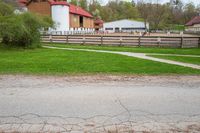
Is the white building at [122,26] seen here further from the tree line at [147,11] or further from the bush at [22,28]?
the bush at [22,28]

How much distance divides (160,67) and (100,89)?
5.63 m

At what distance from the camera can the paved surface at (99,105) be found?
5523mm

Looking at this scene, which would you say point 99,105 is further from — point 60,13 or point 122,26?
point 122,26

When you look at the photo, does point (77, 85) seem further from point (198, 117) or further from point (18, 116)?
point (198, 117)

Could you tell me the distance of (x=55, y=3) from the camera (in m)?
58.2

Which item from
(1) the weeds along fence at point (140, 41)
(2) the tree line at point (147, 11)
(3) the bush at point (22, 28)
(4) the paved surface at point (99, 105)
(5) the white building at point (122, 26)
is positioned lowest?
(4) the paved surface at point (99, 105)

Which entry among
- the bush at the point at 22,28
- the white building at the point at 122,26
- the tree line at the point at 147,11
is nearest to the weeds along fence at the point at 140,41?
the bush at the point at 22,28

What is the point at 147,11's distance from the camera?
285 ft

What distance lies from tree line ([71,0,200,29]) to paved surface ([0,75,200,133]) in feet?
257

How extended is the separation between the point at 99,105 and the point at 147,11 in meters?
83.5

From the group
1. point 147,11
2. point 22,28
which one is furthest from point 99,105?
point 147,11

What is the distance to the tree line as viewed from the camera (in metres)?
86.9

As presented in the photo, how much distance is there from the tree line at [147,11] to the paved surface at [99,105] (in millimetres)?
78250

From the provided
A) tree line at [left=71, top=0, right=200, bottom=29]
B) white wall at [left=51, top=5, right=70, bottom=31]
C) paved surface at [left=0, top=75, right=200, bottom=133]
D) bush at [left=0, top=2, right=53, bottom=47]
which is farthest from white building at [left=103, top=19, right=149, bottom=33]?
paved surface at [left=0, top=75, right=200, bottom=133]
